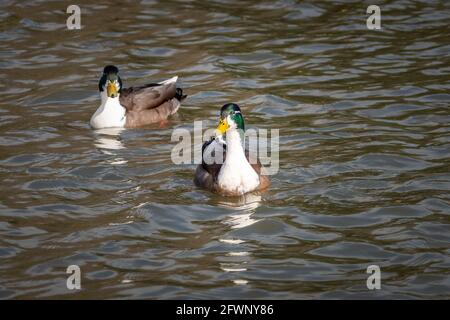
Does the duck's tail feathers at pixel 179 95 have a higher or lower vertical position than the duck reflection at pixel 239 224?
higher

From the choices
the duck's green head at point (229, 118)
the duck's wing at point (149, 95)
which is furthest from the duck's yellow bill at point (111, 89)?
the duck's green head at point (229, 118)

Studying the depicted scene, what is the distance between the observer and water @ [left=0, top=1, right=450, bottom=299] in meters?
9.27

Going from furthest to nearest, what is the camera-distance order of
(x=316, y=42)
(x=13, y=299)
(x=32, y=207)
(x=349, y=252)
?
(x=316, y=42), (x=32, y=207), (x=349, y=252), (x=13, y=299)

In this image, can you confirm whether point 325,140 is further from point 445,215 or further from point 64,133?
point 64,133

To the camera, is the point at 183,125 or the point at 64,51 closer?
the point at 183,125

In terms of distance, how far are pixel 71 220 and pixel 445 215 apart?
4.09m

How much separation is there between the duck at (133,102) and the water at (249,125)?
239 mm

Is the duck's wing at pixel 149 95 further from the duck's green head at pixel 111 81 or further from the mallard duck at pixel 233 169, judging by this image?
the mallard duck at pixel 233 169

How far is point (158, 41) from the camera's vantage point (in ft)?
56.7

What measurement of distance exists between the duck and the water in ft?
0.79

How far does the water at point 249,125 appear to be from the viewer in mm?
9266

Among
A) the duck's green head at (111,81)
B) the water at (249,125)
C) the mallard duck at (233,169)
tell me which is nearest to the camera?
the water at (249,125)

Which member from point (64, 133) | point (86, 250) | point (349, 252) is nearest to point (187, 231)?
point (86, 250)

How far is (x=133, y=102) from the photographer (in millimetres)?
14398
